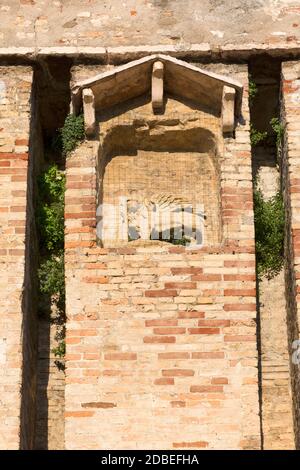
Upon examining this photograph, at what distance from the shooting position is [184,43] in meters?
8.54

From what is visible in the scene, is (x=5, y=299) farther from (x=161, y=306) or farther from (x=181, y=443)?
(x=181, y=443)

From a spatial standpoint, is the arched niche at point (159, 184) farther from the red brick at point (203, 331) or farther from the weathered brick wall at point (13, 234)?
the red brick at point (203, 331)

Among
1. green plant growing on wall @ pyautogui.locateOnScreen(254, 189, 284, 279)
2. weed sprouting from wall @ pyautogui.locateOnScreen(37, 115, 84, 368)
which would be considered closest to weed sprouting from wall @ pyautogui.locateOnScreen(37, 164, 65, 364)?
weed sprouting from wall @ pyautogui.locateOnScreen(37, 115, 84, 368)

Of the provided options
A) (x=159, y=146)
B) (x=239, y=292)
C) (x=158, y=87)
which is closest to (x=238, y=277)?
(x=239, y=292)

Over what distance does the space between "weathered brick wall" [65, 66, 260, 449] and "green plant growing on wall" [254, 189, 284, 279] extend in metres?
0.43

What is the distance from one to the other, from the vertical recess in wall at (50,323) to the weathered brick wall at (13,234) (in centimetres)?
28

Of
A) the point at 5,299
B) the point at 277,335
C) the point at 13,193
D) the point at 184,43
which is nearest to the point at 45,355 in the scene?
the point at 5,299

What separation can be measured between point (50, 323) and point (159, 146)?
1835 millimetres

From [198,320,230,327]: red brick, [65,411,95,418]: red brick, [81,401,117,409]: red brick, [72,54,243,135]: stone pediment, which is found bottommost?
[65,411,95,418]: red brick

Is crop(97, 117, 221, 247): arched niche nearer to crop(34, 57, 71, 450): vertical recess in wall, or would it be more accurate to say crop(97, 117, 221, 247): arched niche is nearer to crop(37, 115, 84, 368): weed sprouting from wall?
crop(37, 115, 84, 368): weed sprouting from wall

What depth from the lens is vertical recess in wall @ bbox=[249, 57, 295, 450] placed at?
318 inches

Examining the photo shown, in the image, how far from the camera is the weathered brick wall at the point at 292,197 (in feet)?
25.7

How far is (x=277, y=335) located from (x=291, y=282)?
0.56 metres

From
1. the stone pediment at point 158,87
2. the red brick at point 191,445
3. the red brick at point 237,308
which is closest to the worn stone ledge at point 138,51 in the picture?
the stone pediment at point 158,87
